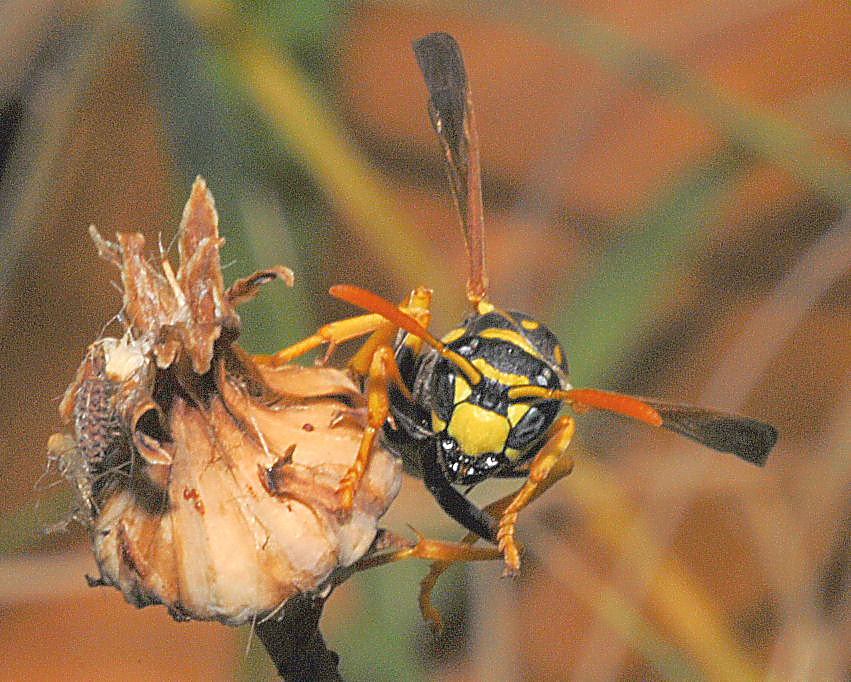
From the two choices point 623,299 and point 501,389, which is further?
point 623,299

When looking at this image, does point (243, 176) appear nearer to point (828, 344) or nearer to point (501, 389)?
point (501, 389)

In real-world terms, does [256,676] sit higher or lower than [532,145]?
lower

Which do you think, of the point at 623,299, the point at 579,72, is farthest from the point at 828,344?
the point at 579,72

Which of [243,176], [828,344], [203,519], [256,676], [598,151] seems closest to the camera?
[203,519]

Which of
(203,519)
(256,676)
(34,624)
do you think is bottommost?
(34,624)

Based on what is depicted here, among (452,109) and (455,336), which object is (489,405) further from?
(452,109)

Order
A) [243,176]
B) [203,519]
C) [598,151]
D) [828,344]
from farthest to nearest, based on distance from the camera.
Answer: [598,151]
[828,344]
[243,176]
[203,519]

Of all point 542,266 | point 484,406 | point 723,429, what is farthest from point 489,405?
point 542,266

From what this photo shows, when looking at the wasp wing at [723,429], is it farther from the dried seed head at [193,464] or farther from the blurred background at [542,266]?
the blurred background at [542,266]
